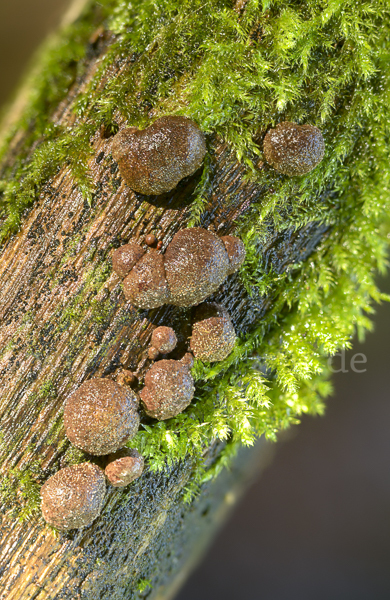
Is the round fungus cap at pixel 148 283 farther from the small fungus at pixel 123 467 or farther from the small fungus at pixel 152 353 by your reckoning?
the small fungus at pixel 123 467

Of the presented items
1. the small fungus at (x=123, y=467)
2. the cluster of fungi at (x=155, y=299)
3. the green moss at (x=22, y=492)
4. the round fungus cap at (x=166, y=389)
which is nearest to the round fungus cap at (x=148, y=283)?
the cluster of fungi at (x=155, y=299)

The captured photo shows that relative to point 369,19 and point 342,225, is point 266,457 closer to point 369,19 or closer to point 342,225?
point 342,225

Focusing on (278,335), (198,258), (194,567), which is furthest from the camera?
(194,567)

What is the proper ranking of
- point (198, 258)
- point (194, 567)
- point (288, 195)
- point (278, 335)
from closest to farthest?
point (198, 258)
point (288, 195)
point (278, 335)
point (194, 567)

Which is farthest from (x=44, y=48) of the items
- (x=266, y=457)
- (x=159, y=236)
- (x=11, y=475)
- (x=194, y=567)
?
(x=194, y=567)

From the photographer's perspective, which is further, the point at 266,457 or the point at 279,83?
the point at 266,457
